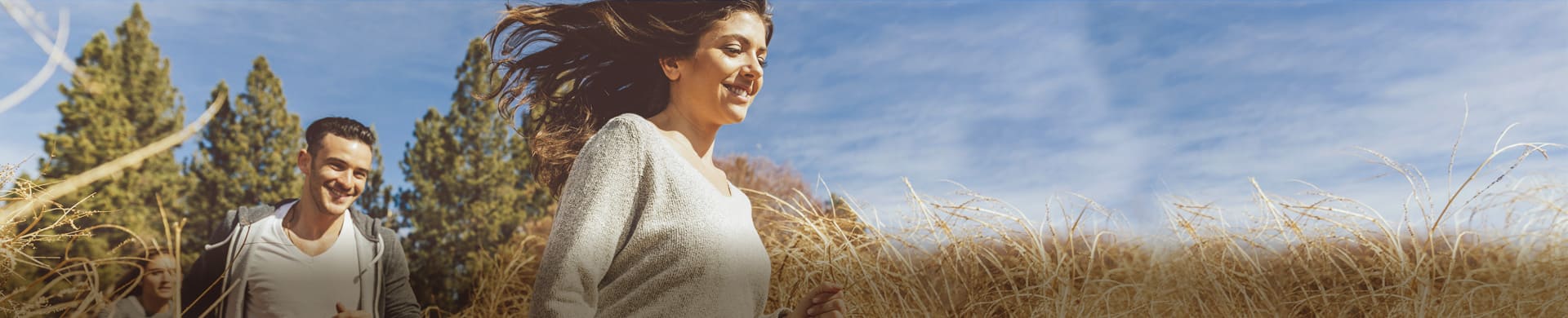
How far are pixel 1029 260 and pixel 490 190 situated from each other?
11.0ft

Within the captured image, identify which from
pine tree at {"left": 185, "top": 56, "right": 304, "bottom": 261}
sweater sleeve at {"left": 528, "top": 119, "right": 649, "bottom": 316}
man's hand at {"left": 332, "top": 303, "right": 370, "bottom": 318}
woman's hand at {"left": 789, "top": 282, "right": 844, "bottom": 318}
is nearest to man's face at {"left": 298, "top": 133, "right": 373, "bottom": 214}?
man's hand at {"left": 332, "top": 303, "right": 370, "bottom": 318}

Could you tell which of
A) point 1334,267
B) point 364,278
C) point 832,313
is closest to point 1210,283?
point 1334,267

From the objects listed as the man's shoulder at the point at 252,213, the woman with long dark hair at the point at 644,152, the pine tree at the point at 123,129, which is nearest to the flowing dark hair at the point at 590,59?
the woman with long dark hair at the point at 644,152

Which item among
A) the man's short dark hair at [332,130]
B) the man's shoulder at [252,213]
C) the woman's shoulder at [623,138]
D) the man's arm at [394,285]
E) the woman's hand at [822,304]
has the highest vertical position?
the man's short dark hair at [332,130]

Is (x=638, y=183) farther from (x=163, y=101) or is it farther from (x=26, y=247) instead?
(x=163, y=101)

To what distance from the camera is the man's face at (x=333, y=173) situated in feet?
5.70

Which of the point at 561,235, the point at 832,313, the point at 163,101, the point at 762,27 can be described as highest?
the point at 163,101

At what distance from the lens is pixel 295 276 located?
167cm

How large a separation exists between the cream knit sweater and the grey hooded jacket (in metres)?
0.71

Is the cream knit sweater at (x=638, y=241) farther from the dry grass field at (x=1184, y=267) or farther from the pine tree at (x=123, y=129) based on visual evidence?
the pine tree at (x=123, y=129)

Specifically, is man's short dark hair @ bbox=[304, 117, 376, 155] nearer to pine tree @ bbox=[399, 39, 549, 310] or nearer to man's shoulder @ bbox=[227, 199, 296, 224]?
man's shoulder @ bbox=[227, 199, 296, 224]

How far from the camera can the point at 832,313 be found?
1354mm

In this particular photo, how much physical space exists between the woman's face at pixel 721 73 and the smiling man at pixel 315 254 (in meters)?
0.61

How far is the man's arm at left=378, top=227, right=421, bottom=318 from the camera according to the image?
5.82ft
